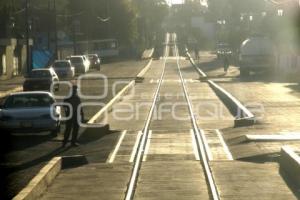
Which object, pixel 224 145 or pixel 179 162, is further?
pixel 224 145

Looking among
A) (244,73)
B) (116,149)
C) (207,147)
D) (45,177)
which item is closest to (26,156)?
(116,149)

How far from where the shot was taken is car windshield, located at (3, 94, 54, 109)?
2428 centimetres

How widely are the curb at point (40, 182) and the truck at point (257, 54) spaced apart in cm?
4626

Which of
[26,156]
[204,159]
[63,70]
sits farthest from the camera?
[63,70]

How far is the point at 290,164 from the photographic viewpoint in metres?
15.6

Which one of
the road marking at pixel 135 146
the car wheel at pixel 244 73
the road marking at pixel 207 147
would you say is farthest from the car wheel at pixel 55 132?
the car wheel at pixel 244 73

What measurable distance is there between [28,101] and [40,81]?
23.2 meters

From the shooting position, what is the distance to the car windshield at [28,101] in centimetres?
2428

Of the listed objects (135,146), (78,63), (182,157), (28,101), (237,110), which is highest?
Result: (28,101)

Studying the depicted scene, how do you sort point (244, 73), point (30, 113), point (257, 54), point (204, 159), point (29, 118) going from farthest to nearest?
1. point (244, 73)
2. point (257, 54)
3. point (30, 113)
4. point (29, 118)
5. point (204, 159)

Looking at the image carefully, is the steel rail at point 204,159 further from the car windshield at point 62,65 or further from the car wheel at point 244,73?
the car wheel at point 244,73

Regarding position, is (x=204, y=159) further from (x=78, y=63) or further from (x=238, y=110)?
(x=78, y=63)

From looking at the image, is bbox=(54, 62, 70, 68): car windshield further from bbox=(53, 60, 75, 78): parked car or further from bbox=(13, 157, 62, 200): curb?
bbox=(13, 157, 62, 200): curb

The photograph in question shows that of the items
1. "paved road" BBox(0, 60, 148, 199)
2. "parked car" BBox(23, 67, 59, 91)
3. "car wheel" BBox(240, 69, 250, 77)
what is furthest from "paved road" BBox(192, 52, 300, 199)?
"car wheel" BBox(240, 69, 250, 77)
